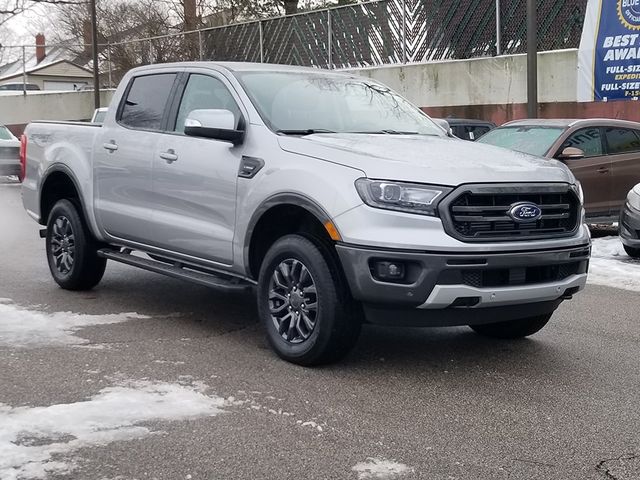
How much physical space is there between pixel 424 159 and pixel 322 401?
1.53 metres

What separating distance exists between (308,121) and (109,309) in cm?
238

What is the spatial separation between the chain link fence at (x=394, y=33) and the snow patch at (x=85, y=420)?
15.4 meters

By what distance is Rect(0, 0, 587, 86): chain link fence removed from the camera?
1908cm

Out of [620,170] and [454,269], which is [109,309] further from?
[620,170]

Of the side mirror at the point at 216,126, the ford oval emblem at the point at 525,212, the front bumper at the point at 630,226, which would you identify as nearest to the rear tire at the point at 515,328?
the ford oval emblem at the point at 525,212

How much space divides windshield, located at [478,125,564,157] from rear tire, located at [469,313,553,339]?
5.94 metres

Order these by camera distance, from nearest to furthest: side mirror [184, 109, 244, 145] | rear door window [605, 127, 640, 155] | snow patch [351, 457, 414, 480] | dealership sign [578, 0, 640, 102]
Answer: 1. snow patch [351, 457, 414, 480]
2. side mirror [184, 109, 244, 145]
3. rear door window [605, 127, 640, 155]
4. dealership sign [578, 0, 640, 102]

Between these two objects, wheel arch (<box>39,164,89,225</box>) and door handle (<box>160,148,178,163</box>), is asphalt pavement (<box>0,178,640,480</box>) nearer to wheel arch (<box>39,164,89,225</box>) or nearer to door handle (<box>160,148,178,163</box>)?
wheel arch (<box>39,164,89,225</box>)

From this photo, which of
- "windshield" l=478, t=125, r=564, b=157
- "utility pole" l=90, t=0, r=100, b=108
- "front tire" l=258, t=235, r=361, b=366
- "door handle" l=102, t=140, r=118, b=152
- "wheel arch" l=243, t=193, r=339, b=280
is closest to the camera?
"front tire" l=258, t=235, r=361, b=366

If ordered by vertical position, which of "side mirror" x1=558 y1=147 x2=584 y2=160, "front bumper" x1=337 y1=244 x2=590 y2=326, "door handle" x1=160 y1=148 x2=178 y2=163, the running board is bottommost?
the running board

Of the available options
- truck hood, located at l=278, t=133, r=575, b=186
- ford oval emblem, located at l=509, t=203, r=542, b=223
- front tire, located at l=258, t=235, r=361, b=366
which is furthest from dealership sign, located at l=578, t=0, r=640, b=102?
front tire, located at l=258, t=235, r=361, b=366

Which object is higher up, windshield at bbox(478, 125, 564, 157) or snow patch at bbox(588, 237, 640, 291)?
windshield at bbox(478, 125, 564, 157)

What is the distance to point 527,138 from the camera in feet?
40.6

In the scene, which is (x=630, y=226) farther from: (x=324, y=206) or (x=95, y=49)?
(x=95, y=49)
